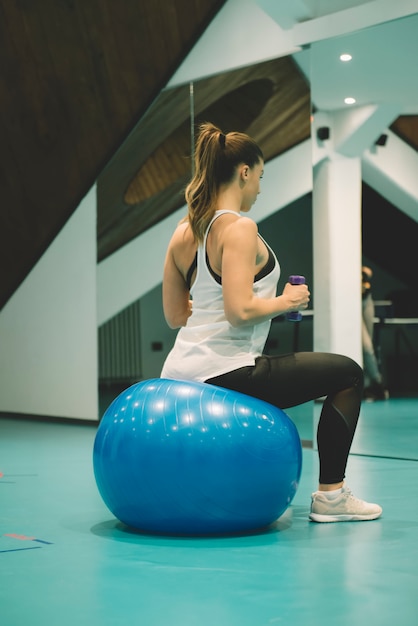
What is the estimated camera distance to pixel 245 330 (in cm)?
330

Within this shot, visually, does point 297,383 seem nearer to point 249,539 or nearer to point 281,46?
point 249,539

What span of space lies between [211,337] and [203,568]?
891mm

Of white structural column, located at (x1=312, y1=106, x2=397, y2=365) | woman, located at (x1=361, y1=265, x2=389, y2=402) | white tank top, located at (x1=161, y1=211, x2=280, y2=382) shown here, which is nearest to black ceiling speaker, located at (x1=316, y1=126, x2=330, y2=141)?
white structural column, located at (x1=312, y1=106, x2=397, y2=365)

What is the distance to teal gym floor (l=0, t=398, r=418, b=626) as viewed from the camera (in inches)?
89.1

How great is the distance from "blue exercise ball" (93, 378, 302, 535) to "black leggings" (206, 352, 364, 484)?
0.08m

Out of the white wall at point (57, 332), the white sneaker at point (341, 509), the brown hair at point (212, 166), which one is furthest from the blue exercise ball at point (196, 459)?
the white wall at point (57, 332)

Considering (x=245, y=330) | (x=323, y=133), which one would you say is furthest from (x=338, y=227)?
(x=245, y=330)

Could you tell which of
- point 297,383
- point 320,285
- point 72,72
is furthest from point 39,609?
point 72,72

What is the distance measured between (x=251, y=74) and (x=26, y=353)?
3.36 m

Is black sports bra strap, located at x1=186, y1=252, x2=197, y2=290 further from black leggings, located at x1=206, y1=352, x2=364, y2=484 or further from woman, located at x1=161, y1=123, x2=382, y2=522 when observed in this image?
black leggings, located at x1=206, y1=352, x2=364, y2=484

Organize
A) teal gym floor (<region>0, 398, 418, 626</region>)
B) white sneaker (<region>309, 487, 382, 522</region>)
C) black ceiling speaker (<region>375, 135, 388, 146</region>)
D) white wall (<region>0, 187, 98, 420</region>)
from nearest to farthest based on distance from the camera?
1. teal gym floor (<region>0, 398, 418, 626</region>)
2. white sneaker (<region>309, 487, 382, 522</region>)
3. black ceiling speaker (<region>375, 135, 388, 146</region>)
4. white wall (<region>0, 187, 98, 420</region>)

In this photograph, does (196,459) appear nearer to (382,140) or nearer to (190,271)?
(190,271)

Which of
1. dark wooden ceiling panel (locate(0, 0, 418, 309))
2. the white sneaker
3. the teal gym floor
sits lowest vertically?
the teal gym floor

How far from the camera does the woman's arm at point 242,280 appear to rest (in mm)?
3158
